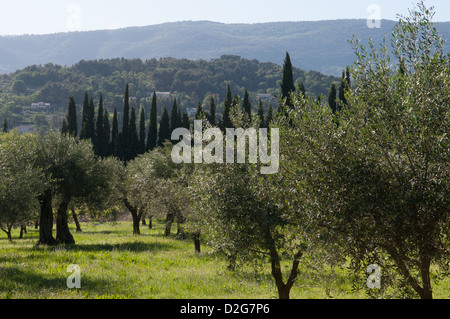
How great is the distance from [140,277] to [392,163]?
1672cm

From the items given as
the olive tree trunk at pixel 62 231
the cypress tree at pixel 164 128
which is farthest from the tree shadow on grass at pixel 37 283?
the cypress tree at pixel 164 128

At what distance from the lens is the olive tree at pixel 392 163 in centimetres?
1090

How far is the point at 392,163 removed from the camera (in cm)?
1167

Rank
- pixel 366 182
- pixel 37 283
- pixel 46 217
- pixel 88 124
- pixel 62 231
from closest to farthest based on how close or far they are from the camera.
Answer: pixel 366 182, pixel 37 283, pixel 46 217, pixel 62 231, pixel 88 124

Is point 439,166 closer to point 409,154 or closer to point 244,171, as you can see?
point 409,154

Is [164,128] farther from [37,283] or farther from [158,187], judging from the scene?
[37,283]

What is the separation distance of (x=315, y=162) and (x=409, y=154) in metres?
Answer: 2.36

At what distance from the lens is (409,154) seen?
37.3 ft

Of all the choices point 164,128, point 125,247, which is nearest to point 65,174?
point 125,247

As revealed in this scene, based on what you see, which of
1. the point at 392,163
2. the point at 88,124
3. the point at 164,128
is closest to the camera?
the point at 392,163

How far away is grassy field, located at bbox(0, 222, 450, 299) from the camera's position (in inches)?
766

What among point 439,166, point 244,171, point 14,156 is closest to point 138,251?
point 14,156
